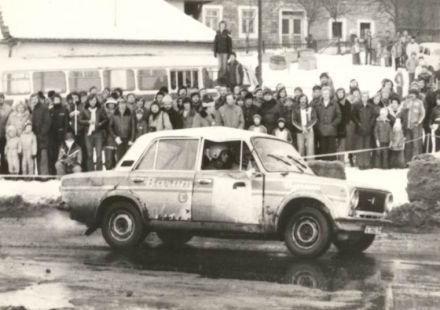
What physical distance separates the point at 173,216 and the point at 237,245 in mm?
1454

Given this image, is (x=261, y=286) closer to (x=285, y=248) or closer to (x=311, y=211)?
(x=311, y=211)

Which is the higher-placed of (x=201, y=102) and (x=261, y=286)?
(x=201, y=102)

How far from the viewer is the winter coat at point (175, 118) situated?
20812 millimetres

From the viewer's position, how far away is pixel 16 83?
3058 cm

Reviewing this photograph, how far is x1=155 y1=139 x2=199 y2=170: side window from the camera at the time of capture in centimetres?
1479

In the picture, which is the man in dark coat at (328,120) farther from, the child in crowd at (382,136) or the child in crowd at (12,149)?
the child in crowd at (12,149)

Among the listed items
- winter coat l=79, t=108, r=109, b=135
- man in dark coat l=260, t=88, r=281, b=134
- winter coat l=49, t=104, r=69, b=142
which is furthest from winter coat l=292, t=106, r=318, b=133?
winter coat l=49, t=104, r=69, b=142

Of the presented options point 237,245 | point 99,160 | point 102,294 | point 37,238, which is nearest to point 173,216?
point 237,245

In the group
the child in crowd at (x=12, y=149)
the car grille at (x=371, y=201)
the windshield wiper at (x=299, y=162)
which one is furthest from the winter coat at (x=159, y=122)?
the car grille at (x=371, y=201)

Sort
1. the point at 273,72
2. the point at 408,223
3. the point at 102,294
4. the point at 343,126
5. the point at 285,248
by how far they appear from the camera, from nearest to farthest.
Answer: the point at 102,294
the point at 285,248
the point at 408,223
the point at 343,126
the point at 273,72

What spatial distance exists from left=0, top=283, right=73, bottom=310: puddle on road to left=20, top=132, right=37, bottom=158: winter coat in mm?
9694

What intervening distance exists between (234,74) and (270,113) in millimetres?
9593

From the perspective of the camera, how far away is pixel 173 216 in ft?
47.9

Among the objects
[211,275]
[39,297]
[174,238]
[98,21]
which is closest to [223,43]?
[98,21]
